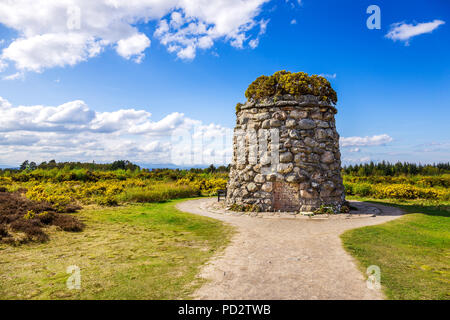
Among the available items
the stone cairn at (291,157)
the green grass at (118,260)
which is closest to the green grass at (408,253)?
the stone cairn at (291,157)

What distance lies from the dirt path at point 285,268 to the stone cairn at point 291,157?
2.62 m

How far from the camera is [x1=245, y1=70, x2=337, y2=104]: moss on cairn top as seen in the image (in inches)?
468

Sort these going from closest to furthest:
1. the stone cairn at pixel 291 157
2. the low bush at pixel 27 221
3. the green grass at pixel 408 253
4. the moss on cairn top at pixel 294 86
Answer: the green grass at pixel 408 253
the low bush at pixel 27 221
the stone cairn at pixel 291 157
the moss on cairn top at pixel 294 86

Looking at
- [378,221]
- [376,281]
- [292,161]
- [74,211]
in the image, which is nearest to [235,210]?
[292,161]

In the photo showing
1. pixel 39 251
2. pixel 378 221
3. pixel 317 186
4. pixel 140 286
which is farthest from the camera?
pixel 317 186

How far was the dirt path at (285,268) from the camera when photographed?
403cm

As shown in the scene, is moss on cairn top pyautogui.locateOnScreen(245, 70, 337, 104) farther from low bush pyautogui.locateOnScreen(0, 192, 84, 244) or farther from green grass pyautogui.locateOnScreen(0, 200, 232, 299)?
low bush pyautogui.locateOnScreen(0, 192, 84, 244)

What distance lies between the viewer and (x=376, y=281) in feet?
14.5

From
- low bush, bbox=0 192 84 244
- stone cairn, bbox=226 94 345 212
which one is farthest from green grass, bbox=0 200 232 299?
stone cairn, bbox=226 94 345 212

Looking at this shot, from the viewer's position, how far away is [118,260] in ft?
18.3

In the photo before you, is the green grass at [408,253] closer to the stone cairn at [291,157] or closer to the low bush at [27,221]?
the stone cairn at [291,157]

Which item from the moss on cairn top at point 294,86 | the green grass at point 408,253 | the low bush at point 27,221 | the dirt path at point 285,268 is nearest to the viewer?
the dirt path at point 285,268
